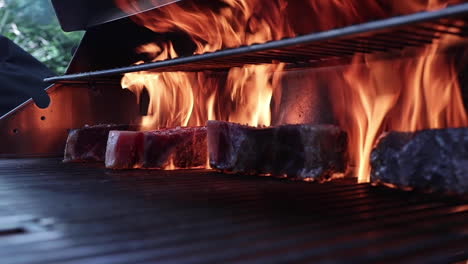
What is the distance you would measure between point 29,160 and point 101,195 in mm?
1623

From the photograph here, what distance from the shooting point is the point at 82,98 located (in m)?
3.83

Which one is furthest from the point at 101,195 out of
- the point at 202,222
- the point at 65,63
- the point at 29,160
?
the point at 65,63

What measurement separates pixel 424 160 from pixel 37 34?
10995 mm

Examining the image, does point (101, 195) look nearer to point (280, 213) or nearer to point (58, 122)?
point (280, 213)

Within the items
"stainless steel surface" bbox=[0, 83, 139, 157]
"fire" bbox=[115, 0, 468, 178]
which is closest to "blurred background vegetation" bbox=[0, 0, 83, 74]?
"stainless steel surface" bbox=[0, 83, 139, 157]

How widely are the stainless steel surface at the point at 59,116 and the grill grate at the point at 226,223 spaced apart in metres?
1.42

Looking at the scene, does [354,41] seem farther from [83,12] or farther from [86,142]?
[83,12]

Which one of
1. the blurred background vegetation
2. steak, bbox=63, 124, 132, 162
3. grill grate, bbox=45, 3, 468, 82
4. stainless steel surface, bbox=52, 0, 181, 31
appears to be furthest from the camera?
the blurred background vegetation

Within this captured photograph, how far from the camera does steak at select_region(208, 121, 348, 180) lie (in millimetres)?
2377

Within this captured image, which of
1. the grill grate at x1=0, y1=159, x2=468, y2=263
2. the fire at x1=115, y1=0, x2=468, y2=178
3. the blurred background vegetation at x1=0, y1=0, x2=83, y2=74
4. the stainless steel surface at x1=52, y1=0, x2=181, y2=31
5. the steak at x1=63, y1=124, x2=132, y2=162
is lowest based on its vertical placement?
the grill grate at x1=0, y1=159, x2=468, y2=263

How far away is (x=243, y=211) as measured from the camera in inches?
64.6

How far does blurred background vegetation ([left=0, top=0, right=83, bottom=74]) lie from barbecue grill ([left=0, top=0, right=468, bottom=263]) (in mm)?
8729

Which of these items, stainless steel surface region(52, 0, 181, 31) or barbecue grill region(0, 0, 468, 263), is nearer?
barbecue grill region(0, 0, 468, 263)

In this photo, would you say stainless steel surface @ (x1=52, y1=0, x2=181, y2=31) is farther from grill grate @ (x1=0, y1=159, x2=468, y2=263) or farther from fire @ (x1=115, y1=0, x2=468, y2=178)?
grill grate @ (x1=0, y1=159, x2=468, y2=263)
